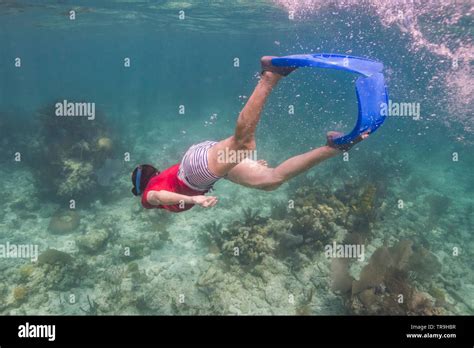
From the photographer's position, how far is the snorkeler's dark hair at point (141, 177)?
462cm

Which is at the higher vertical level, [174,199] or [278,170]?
[278,170]

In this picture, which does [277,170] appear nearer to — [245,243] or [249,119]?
[249,119]

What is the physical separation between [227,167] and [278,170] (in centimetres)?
83

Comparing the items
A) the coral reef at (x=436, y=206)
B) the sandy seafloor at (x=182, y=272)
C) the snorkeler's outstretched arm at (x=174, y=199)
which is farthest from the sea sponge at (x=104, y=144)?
the coral reef at (x=436, y=206)

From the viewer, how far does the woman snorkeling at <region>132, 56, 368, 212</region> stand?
12.7 ft

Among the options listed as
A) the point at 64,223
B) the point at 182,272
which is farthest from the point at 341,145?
the point at 64,223

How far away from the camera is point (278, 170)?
15.5ft

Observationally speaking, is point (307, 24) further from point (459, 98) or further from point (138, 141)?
point (138, 141)

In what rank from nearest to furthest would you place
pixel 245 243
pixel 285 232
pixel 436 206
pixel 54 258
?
pixel 245 243 < pixel 285 232 < pixel 54 258 < pixel 436 206

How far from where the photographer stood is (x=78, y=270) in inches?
332

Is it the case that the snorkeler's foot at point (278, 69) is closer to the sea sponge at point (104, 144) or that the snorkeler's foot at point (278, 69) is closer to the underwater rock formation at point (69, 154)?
the underwater rock formation at point (69, 154)

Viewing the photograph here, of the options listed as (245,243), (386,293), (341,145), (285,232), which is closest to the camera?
(341,145)

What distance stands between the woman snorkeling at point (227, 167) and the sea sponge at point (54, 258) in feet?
18.2
